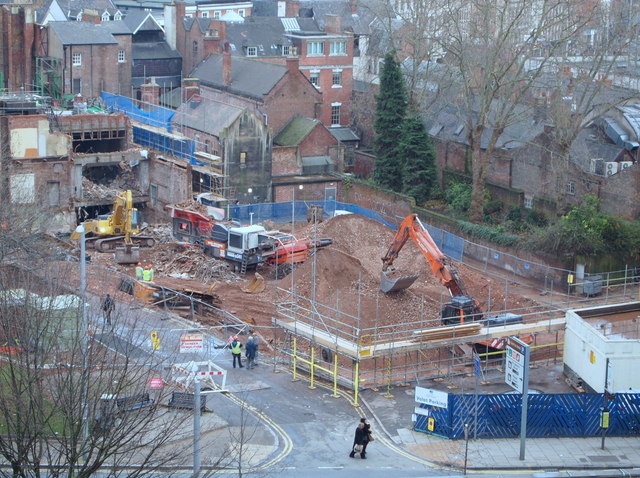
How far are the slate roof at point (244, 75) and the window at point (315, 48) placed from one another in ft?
17.6

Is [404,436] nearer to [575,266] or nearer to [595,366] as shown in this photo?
[595,366]

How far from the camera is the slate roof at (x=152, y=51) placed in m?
87.6

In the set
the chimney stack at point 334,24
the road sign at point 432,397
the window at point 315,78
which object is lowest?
the road sign at point 432,397

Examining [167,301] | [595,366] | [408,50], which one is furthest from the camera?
[408,50]

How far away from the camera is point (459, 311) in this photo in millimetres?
39094

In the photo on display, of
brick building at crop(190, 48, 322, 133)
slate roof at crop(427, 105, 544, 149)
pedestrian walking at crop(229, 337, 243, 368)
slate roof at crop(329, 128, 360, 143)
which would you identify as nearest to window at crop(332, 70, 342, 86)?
slate roof at crop(329, 128, 360, 143)

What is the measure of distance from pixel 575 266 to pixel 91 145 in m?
32.4

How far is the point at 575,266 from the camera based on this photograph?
5222 cm

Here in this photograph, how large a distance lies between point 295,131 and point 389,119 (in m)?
6.78

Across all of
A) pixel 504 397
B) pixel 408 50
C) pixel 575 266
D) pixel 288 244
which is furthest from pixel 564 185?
pixel 408 50

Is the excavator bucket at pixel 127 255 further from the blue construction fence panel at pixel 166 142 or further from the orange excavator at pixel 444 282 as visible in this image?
the blue construction fence panel at pixel 166 142

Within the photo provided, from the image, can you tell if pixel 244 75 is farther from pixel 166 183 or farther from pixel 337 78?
pixel 166 183

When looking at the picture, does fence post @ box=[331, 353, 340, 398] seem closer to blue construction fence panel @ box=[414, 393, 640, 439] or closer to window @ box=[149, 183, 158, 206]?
blue construction fence panel @ box=[414, 393, 640, 439]

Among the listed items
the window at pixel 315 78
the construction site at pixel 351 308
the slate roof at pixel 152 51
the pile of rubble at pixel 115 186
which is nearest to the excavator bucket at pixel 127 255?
the construction site at pixel 351 308
